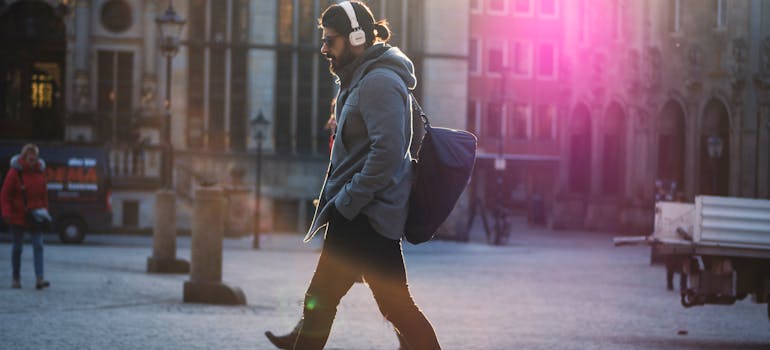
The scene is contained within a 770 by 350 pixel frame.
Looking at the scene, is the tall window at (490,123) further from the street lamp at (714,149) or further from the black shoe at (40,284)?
the black shoe at (40,284)

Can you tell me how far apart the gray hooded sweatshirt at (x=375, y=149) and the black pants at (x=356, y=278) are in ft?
0.25

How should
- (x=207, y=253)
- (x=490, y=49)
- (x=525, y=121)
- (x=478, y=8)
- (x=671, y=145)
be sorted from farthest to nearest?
(x=525, y=121) → (x=490, y=49) → (x=478, y=8) → (x=671, y=145) → (x=207, y=253)

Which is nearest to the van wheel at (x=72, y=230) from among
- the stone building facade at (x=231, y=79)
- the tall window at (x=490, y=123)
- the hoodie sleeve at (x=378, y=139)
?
the stone building facade at (x=231, y=79)

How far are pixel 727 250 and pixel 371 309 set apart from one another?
14.2ft

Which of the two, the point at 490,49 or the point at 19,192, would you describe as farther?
the point at 490,49

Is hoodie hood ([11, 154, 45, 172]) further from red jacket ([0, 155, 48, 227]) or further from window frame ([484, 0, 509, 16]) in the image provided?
window frame ([484, 0, 509, 16])

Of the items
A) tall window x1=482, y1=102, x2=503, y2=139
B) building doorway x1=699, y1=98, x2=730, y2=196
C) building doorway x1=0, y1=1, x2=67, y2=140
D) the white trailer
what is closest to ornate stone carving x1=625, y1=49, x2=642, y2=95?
building doorway x1=699, y1=98, x2=730, y2=196

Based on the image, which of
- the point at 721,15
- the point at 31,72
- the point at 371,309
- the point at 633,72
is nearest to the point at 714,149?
the point at 721,15

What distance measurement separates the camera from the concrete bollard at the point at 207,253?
1550 centimetres

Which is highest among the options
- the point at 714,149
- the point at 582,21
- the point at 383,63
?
the point at 582,21

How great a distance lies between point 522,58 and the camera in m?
70.1

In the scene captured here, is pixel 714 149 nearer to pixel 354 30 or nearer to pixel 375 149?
pixel 354 30

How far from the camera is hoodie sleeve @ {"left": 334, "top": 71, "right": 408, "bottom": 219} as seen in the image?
6.68 m

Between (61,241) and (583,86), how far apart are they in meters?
24.2
